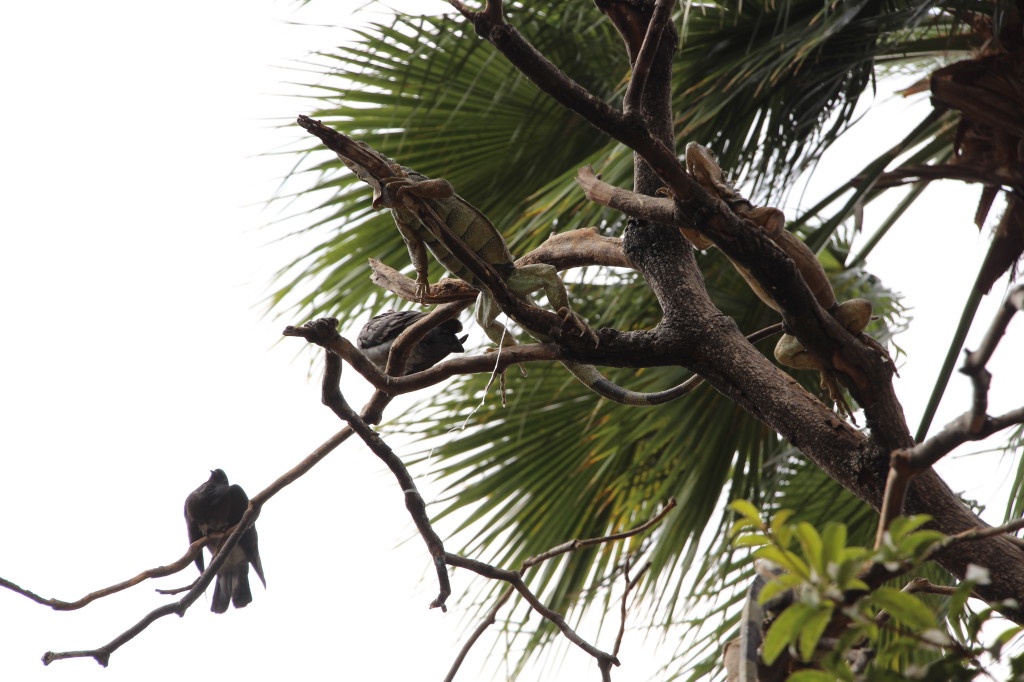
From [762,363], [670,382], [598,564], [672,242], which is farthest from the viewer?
[598,564]

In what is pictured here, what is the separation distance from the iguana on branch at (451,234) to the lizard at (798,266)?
177mm

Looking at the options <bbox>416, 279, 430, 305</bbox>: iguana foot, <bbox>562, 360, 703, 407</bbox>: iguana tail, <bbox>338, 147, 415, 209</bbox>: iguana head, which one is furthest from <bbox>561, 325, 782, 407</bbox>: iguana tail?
<bbox>338, 147, 415, 209</bbox>: iguana head

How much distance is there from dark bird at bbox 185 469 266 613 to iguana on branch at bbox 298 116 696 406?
1127 millimetres

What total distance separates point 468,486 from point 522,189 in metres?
0.89

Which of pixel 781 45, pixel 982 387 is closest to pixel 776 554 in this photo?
pixel 982 387

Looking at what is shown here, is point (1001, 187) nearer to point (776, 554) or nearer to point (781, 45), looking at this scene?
point (781, 45)

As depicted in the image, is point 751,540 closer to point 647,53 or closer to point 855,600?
point 855,600

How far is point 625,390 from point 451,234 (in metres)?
0.44

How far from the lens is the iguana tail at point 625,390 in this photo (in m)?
1.33

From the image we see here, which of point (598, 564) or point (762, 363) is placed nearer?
point (762, 363)

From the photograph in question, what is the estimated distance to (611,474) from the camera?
7.84 ft

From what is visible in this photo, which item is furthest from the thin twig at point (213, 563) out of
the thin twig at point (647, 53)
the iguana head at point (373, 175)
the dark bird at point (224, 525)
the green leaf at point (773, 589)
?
the dark bird at point (224, 525)

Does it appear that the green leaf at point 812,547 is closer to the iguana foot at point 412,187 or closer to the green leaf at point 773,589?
the green leaf at point 773,589

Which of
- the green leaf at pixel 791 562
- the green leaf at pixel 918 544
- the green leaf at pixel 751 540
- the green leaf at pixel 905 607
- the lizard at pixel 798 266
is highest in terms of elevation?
the lizard at pixel 798 266
